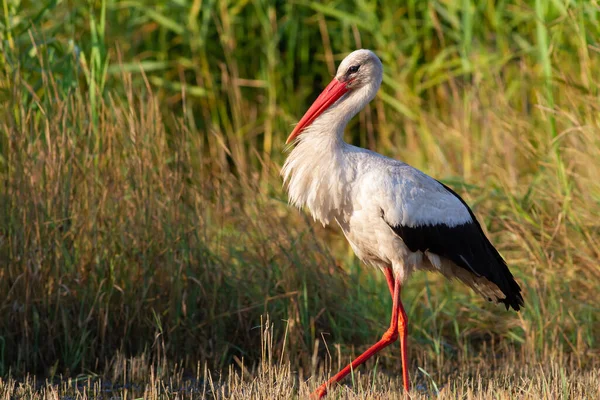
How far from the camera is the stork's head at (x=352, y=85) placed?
465 cm

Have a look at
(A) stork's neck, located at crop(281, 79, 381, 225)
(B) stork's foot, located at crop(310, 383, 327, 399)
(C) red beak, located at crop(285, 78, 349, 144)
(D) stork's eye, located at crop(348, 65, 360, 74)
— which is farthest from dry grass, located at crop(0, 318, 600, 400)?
(D) stork's eye, located at crop(348, 65, 360, 74)

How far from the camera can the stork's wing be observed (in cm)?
445

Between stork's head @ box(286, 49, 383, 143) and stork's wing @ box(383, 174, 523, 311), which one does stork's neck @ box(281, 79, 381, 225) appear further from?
stork's wing @ box(383, 174, 523, 311)

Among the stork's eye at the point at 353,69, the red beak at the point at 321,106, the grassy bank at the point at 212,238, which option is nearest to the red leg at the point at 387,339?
the grassy bank at the point at 212,238

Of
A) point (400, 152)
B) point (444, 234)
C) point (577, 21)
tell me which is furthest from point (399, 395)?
point (400, 152)

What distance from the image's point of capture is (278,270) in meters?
5.13

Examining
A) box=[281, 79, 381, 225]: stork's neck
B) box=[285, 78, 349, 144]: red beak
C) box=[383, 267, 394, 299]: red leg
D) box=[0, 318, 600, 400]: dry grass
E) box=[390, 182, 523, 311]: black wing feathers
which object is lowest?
box=[0, 318, 600, 400]: dry grass

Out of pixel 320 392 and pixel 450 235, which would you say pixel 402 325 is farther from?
pixel 320 392

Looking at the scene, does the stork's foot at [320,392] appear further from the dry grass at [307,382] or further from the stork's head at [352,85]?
the stork's head at [352,85]

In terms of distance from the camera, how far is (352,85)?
4695 mm

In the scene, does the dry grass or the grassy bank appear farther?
the grassy bank

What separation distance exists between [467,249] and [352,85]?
967 millimetres

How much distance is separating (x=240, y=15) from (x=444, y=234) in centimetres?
434

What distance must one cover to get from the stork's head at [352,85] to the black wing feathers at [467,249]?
71 centimetres
